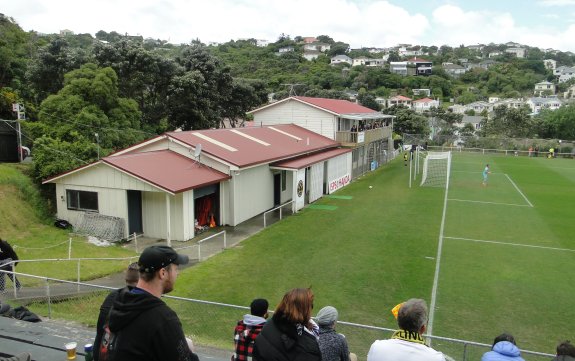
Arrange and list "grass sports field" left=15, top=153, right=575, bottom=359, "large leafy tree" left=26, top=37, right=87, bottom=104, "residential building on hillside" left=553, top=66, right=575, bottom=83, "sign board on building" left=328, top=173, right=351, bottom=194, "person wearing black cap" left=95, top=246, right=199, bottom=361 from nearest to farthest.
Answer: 1. "person wearing black cap" left=95, top=246, right=199, bottom=361
2. "grass sports field" left=15, top=153, right=575, bottom=359
3. "sign board on building" left=328, top=173, right=351, bottom=194
4. "large leafy tree" left=26, top=37, right=87, bottom=104
5. "residential building on hillside" left=553, top=66, right=575, bottom=83

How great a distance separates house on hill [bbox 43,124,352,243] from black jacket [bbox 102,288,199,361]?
13.8m

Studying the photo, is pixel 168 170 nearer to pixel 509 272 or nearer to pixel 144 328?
pixel 509 272

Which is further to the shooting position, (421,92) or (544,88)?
(544,88)

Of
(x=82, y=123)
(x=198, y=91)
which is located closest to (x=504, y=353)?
(x=82, y=123)

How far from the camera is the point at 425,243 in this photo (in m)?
17.5

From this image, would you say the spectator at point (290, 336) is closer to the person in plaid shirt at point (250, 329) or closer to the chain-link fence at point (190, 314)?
the person in plaid shirt at point (250, 329)

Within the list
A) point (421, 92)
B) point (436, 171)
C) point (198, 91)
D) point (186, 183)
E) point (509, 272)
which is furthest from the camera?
point (421, 92)

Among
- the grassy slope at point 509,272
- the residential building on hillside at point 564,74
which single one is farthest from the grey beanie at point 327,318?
the residential building on hillside at point 564,74

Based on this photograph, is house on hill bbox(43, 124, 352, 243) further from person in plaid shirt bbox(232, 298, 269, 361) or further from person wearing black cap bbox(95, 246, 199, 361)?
person wearing black cap bbox(95, 246, 199, 361)

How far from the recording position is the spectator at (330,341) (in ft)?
14.6

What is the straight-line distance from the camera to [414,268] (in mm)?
14516

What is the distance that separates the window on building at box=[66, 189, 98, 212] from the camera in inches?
697

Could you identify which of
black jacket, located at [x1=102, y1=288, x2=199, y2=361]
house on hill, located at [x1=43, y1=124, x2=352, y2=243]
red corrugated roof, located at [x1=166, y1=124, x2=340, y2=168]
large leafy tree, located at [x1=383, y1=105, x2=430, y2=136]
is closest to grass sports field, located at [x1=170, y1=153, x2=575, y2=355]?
house on hill, located at [x1=43, y1=124, x2=352, y2=243]

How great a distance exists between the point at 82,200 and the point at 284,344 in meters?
16.3
